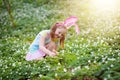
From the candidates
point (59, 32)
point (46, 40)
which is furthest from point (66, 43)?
point (59, 32)

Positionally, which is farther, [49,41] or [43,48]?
[49,41]

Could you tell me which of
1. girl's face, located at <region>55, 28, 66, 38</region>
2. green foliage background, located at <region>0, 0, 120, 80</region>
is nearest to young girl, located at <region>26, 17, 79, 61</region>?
girl's face, located at <region>55, 28, 66, 38</region>

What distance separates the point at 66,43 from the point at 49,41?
12.6 feet

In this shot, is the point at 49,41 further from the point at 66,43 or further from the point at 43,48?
the point at 66,43

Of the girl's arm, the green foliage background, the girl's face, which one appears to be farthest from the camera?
the girl's arm

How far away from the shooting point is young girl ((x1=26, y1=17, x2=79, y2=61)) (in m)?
10.4

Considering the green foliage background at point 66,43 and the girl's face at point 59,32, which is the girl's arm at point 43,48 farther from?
the girl's face at point 59,32

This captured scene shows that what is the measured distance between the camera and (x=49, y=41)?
11078 millimetres

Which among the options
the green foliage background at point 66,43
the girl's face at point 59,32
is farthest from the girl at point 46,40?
the green foliage background at point 66,43

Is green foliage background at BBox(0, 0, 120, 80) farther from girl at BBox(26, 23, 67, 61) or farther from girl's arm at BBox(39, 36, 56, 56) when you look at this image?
girl at BBox(26, 23, 67, 61)

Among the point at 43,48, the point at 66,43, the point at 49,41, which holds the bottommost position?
the point at 66,43

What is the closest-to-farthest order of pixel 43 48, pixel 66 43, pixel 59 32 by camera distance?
pixel 59 32 → pixel 43 48 → pixel 66 43

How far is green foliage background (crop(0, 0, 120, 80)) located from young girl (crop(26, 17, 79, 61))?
0.37 meters

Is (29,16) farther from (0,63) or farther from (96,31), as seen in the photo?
(0,63)
